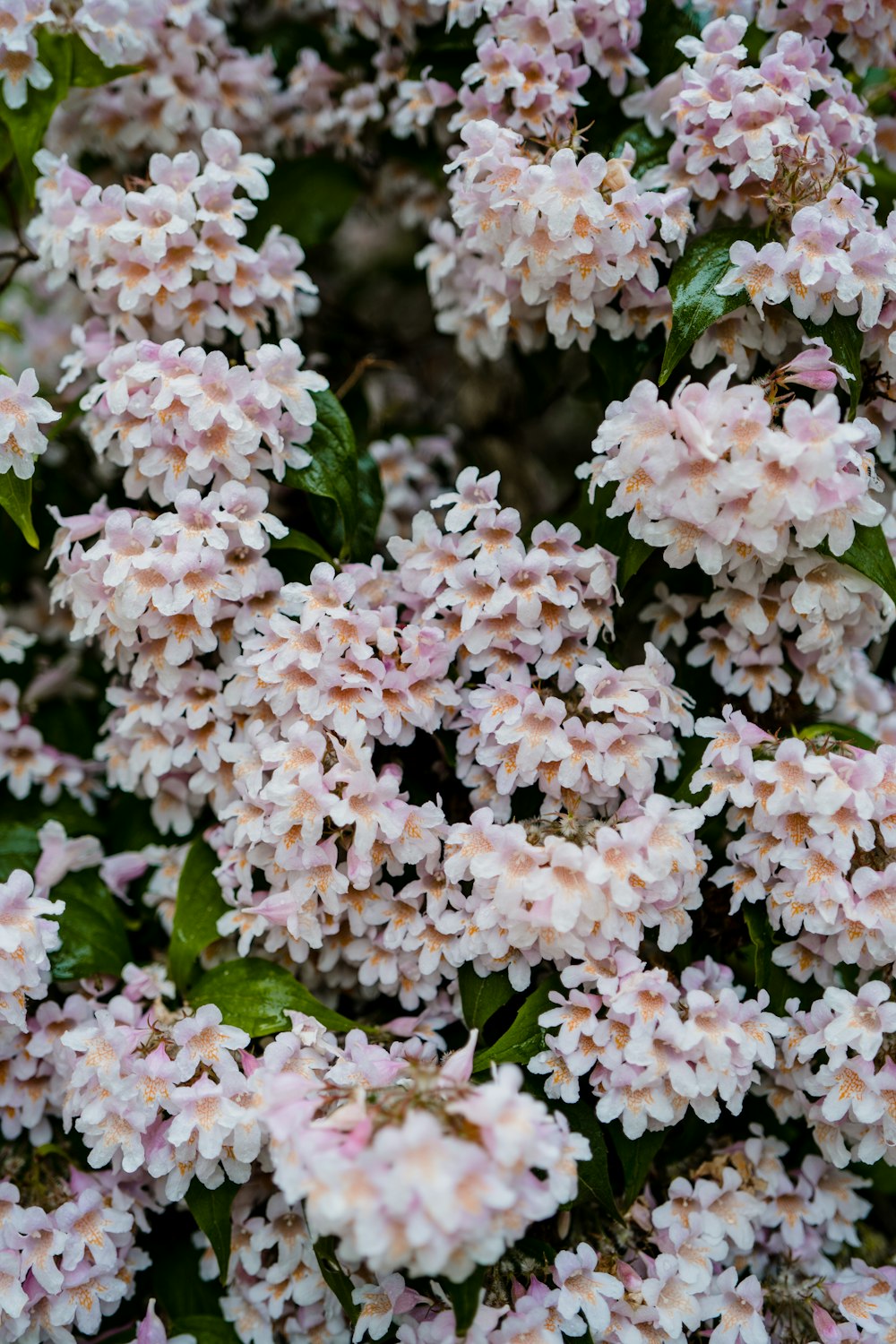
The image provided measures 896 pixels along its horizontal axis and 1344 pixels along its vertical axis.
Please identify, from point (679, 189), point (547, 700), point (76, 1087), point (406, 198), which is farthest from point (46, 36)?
point (76, 1087)

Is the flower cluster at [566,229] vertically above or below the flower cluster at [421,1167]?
above

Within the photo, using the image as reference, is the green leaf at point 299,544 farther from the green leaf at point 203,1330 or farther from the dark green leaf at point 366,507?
the green leaf at point 203,1330

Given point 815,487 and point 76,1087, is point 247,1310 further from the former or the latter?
point 815,487

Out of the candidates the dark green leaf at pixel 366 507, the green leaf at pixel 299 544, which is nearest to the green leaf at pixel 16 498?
the green leaf at pixel 299 544

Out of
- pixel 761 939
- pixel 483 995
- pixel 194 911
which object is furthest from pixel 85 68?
pixel 761 939

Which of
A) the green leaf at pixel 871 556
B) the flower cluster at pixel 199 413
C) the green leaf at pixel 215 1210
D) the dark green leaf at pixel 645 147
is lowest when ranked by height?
the green leaf at pixel 215 1210

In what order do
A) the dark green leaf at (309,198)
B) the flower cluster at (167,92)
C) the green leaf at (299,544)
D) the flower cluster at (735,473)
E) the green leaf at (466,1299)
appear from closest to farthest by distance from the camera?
the green leaf at (466,1299)
the flower cluster at (735,473)
the green leaf at (299,544)
the flower cluster at (167,92)
the dark green leaf at (309,198)

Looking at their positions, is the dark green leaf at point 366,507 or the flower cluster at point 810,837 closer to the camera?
the flower cluster at point 810,837
